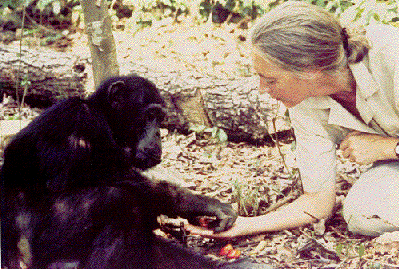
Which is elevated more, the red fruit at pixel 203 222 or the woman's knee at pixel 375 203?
the woman's knee at pixel 375 203

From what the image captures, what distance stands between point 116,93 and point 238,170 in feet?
5.48

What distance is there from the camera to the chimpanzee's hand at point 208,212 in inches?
136

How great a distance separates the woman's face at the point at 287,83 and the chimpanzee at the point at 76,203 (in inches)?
37.3

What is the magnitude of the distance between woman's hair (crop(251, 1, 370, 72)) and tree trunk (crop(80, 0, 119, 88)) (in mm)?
1647

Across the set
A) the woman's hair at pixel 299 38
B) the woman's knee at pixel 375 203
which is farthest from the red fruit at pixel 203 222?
the woman's hair at pixel 299 38

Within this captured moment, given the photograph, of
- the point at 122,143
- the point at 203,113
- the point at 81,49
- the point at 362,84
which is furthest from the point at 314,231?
the point at 81,49

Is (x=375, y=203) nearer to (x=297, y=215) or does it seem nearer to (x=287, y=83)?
(x=297, y=215)

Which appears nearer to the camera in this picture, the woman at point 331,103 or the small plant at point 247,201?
the woman at point 331,103

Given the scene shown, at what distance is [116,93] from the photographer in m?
3.65

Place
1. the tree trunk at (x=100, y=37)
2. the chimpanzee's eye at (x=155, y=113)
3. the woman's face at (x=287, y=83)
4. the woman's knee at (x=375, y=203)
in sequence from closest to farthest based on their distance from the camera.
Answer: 1. the woman's face at (x=287, y=83)
2. the woman's knee at (x=375, y=203)
3. the chimpanzee's eye at (x=155, y=113)
4. the tree trunk at (x=100, y=37)

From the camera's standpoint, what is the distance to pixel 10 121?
206 inches

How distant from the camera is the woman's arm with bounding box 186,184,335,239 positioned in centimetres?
350

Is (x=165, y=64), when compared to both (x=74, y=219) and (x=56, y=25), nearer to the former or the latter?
(x=56, y=25)

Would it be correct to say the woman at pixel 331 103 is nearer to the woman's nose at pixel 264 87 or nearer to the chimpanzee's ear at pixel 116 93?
the woman's nose at pixel 264 87
